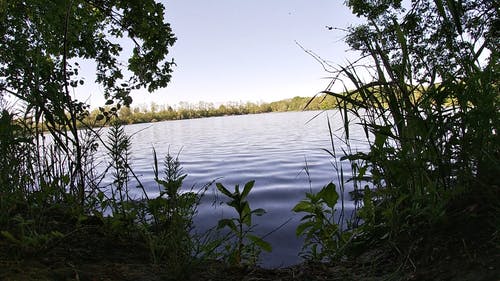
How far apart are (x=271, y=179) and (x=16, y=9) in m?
5.08

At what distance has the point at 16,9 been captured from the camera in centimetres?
455

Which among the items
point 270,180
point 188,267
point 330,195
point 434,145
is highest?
point 434,145

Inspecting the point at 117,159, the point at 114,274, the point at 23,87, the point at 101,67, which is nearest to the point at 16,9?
the point at 101,67

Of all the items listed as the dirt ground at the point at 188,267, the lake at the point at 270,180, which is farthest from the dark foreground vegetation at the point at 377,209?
the lake at the point at 270,180

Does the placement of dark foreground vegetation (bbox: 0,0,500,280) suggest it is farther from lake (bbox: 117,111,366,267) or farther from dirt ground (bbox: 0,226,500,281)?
lake (bbox: 117,111,366,267)

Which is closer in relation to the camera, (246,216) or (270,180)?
(246,216)

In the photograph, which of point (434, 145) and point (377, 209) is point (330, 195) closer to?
point (377, 209)

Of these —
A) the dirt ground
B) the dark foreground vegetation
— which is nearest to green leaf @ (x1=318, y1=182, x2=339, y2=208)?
the dark foreground vegetation

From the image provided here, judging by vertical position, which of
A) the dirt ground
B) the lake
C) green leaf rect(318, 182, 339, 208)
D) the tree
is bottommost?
the lake

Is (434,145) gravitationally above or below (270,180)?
above

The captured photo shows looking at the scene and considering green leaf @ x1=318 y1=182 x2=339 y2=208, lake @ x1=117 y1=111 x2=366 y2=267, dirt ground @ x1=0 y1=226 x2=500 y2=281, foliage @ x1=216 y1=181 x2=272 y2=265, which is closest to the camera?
dirt ground @ x1=0 y1=226 x2=500 y2=281

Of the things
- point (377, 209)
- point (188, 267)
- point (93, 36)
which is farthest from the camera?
point (93, 36)

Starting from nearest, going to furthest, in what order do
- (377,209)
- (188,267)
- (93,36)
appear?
(188,267), (377,209), (93,36)

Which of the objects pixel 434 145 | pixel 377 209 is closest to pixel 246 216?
pixel 377 209
